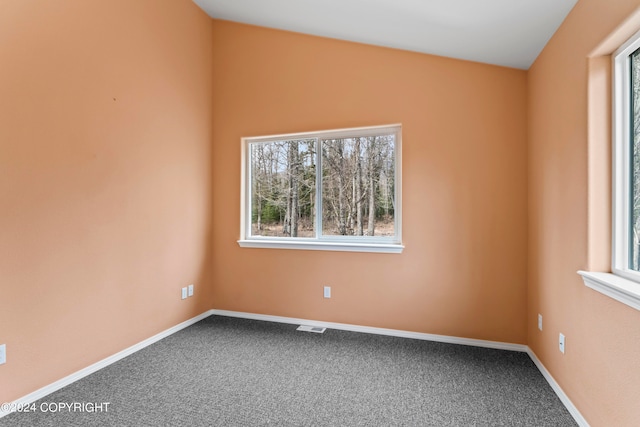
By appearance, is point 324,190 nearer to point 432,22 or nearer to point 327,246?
point 327,246

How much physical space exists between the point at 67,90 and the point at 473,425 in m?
3.28

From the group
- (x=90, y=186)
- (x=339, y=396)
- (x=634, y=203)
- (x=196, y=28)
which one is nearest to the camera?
(x=634, y=203)

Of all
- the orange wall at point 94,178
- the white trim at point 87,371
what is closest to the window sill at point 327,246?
the orange wall at point 94,178

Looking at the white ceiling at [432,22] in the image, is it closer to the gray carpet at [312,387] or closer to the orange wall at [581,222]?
the orange wall at [581,222]

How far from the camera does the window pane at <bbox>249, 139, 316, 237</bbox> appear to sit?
11.1ft

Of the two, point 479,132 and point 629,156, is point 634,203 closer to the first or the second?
point 629,156

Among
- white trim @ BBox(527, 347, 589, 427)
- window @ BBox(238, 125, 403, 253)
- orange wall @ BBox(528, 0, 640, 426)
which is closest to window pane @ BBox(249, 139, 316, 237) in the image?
window @ BBox(238, 125, 403, 253)

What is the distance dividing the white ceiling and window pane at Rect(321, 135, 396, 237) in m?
0.89

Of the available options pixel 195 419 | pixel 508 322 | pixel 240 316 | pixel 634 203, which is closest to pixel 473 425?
pixel 508 322

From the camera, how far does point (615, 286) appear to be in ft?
4.54

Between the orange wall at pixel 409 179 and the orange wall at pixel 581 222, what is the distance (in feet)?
1.04

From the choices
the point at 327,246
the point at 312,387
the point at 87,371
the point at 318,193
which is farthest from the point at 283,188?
the point at 87,371

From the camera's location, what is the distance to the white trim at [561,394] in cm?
171

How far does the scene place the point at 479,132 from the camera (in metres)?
2.70
